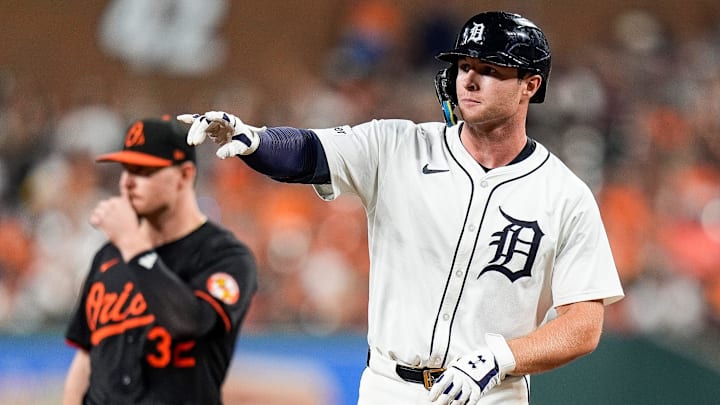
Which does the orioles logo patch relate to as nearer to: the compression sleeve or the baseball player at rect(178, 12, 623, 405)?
the baseball player at rect(178, 12, 623, 405)

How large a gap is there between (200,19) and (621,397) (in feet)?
23.0

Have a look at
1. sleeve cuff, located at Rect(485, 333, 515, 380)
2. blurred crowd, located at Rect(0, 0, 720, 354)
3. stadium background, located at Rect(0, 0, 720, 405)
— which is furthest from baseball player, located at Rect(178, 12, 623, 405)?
blurred crowd, located at Rect(0, 0, 720, 354)

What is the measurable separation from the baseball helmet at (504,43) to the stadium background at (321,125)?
347 centimetres

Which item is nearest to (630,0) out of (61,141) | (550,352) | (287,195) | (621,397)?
(287,195)

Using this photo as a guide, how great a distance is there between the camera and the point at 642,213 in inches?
356

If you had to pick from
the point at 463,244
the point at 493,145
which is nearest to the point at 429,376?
the point at 463,244

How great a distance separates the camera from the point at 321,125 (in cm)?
1067

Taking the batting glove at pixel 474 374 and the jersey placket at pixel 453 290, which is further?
the jersey placket at pixel 453 290

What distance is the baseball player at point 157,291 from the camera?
3859 mm

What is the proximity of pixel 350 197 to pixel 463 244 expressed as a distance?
565 cm

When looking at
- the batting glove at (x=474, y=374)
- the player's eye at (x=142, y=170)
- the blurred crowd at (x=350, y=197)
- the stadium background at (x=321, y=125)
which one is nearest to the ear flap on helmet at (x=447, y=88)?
the batting glove at (x=474, y=374)

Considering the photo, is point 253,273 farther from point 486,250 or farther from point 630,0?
point 630,0

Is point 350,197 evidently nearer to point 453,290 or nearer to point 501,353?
point 453,290

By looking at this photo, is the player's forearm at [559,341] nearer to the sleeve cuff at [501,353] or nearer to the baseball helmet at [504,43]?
the sleeve cuff at [501,353]
